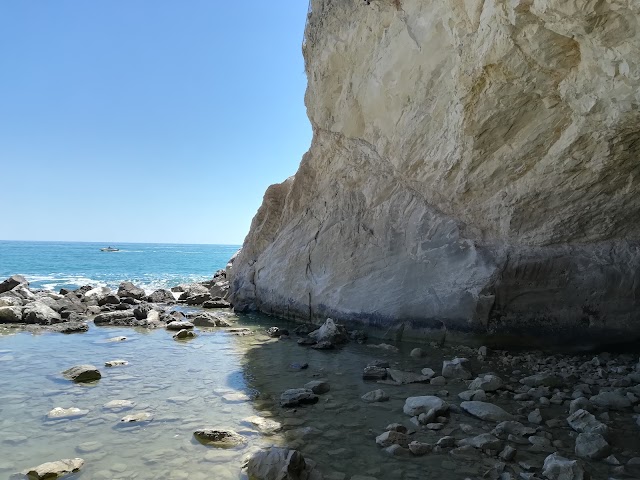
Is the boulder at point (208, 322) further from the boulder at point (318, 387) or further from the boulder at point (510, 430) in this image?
the boulder at point (510, 430)

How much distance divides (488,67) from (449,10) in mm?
1677

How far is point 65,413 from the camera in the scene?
5430 millimetres

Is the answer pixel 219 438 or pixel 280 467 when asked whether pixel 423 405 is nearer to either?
pixel 280 467

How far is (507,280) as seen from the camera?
9133 mm

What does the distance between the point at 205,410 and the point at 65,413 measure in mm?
1652

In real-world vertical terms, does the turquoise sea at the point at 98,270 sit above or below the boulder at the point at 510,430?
below

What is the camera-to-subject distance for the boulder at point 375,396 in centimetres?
604

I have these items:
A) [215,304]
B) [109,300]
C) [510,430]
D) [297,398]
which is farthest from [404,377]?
[109,300]

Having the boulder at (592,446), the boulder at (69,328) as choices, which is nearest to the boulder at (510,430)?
the boulder at (592,446)

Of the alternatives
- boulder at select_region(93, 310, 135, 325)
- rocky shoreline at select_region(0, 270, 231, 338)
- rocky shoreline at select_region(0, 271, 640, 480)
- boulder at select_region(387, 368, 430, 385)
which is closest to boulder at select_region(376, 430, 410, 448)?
rocky shoreline at select_region(0, 271, 640, 480)

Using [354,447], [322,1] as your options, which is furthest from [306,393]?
[322,1]

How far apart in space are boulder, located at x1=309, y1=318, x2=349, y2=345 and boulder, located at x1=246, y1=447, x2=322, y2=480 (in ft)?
19.9

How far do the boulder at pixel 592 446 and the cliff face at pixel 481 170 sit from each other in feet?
14.4

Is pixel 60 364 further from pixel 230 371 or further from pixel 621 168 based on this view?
pixel 621 168
